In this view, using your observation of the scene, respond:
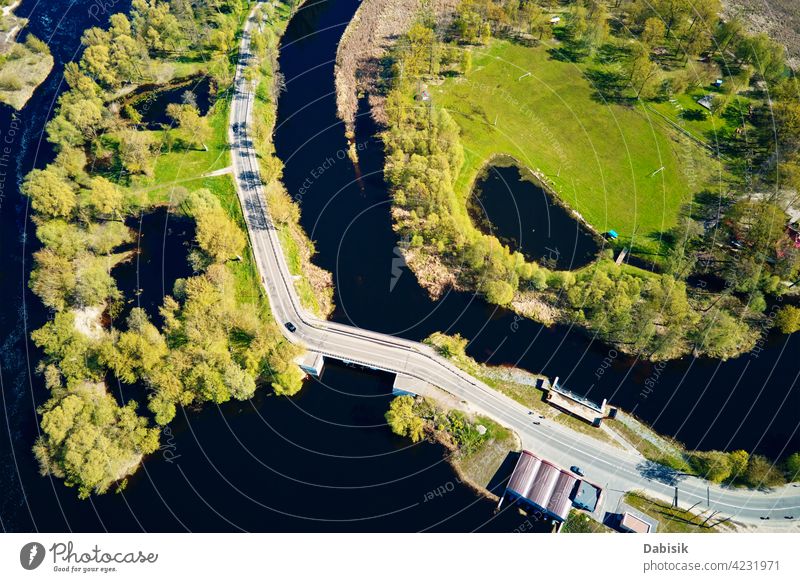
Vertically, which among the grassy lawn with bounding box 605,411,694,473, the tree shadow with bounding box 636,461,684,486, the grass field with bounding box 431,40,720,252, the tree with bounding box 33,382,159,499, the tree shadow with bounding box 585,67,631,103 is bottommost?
the tree with bounding box 33,382,159,499

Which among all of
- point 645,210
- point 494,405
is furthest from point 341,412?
point 645,210

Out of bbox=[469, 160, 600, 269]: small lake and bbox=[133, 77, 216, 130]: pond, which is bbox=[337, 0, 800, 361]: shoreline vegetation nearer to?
bbox=[469, 160, 600, 269]: small lake

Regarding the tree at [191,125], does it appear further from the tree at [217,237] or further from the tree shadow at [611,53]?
the tree shadow at [611,53]

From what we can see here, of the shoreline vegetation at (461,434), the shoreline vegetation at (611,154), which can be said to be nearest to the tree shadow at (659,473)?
the shoreline vegetation at (461,434)

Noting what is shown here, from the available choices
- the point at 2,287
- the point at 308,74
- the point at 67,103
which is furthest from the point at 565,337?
the point at 67,103

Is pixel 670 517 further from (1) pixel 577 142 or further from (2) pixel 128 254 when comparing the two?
(2) pixel 128 254

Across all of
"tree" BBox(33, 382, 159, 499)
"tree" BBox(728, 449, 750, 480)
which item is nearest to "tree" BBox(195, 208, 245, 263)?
"tree" BBox(33, 382, 159, 499)
